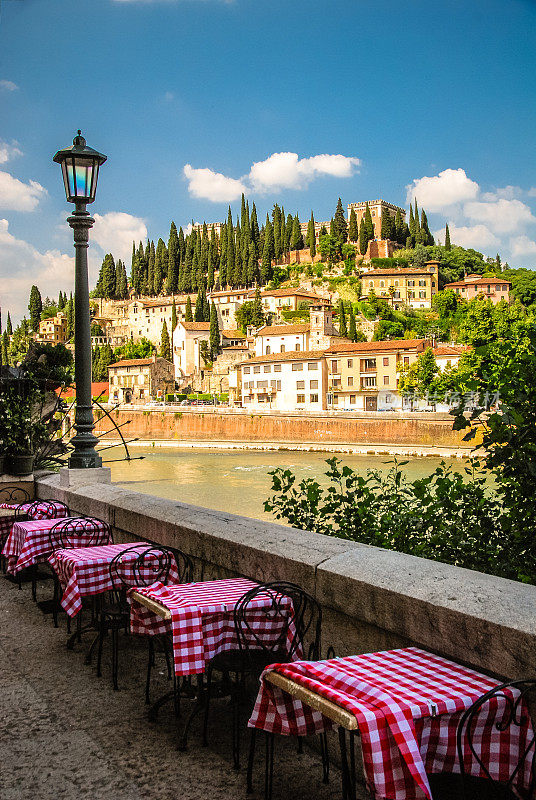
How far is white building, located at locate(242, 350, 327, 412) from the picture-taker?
66.2m

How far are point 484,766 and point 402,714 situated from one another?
355mm

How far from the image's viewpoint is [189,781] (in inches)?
114

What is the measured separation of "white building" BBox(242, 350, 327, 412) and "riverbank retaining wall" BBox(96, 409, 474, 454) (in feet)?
16.9

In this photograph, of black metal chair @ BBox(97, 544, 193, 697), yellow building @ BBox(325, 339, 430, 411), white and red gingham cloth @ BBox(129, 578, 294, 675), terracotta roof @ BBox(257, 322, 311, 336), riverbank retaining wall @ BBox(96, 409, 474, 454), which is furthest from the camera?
terracotta roof @ BBox(257, 322, 311, 336)

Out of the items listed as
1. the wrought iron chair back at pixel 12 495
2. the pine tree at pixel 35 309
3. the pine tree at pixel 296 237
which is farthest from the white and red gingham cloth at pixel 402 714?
the pine tree at pixel 296 237

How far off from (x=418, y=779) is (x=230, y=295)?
117 m

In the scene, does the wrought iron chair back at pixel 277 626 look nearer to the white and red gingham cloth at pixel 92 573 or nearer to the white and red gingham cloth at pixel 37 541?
the white and red gingham cloth at pixel 92 573

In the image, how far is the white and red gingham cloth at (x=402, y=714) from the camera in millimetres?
2006

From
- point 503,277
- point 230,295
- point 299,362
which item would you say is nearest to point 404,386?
point 299,362

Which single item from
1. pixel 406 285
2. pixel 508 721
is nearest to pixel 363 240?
pixel 406 285

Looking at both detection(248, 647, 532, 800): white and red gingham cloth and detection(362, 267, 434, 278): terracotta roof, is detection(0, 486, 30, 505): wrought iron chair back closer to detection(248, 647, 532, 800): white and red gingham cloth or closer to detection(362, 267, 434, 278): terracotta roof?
detection(248, 647, 532, 800): white and red gingham cloth

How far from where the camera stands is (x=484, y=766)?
2.16 meters

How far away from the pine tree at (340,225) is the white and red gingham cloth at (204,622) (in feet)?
432

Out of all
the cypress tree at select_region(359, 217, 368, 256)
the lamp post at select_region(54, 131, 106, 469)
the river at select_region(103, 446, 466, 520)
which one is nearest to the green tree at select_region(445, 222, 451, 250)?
the cypress tree at select_region(359, 217, 368, 256)
